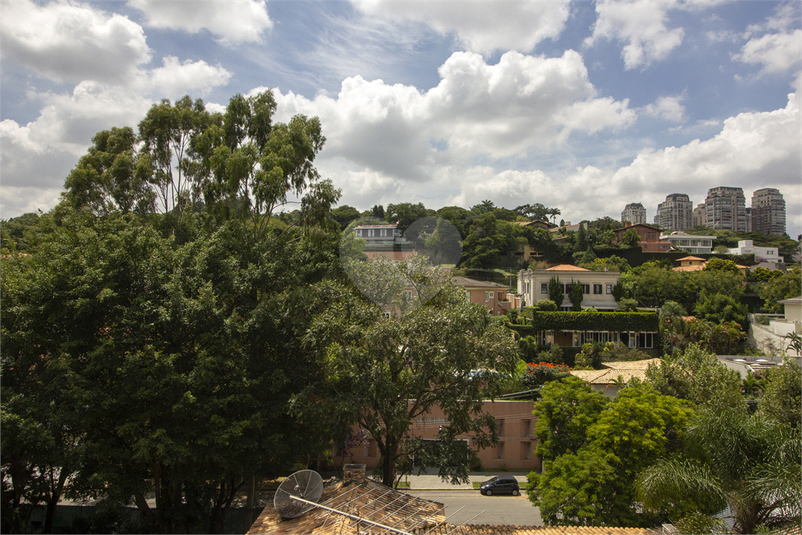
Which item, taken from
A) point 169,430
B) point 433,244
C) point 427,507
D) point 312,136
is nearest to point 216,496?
point 169,430

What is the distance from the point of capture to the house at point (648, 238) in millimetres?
68500

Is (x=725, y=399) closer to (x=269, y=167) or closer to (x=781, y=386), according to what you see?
(x=781, y=386)

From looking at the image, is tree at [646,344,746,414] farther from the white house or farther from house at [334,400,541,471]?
the white house

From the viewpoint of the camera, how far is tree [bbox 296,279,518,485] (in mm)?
11734

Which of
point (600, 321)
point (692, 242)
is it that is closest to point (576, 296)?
point (600, 321)

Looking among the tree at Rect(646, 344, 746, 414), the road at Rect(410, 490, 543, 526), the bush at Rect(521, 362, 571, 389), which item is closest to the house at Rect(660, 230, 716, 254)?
the bush at Rect(521, 362, 571, 389)

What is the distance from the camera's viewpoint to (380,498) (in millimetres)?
10180

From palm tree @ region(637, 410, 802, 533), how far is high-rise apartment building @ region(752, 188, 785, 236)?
13246 cm

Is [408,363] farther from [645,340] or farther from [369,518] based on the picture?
[645,340]

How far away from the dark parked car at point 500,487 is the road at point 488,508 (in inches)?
8.5

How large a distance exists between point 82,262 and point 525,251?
5796 centimetres

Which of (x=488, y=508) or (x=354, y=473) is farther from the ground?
(x=354, y=473)

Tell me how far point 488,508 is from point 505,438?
4.65 meters

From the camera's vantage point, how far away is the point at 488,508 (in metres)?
18.1
